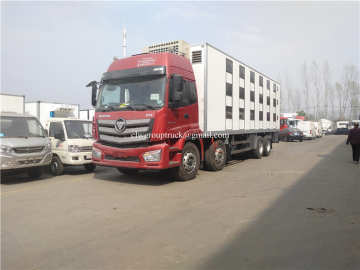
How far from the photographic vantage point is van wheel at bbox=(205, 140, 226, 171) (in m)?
9.53

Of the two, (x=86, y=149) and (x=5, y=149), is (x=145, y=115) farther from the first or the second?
(x=5, y=149)

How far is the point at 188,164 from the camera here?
8211 millimetres

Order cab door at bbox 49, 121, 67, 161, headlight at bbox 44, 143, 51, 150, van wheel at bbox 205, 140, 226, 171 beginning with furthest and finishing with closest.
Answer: van wheel at bbox 205, 140, 226, 171 < cab door at bbox 49, 121, 67, 161 < headlight at bbox 44, 143, 51, 150

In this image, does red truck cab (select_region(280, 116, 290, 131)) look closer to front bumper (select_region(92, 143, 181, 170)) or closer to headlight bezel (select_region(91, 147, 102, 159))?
front bumper (select_region(92, 143, 181, 170))

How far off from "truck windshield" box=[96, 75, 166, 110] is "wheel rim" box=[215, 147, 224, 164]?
3.53m

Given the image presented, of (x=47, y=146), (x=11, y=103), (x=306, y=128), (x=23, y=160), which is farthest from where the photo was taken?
(x=306, y=128)

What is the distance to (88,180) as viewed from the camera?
8516 mm

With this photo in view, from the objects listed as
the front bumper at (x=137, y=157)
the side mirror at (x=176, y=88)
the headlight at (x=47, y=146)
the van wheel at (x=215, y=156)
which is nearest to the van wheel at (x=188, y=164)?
the front bumper at (x=137, y=157)

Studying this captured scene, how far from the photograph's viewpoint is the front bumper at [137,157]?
7.07 metres

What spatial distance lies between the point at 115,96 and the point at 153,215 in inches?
157

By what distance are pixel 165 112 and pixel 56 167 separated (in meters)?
4.86

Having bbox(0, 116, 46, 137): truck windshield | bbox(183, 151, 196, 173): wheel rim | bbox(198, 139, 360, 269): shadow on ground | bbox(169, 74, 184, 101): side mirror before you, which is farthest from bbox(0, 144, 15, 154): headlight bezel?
bbox(198, 139, 360, 269): shadow on ground

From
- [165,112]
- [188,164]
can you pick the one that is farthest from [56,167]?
[165,112]

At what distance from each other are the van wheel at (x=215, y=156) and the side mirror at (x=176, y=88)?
2837 millimetres
